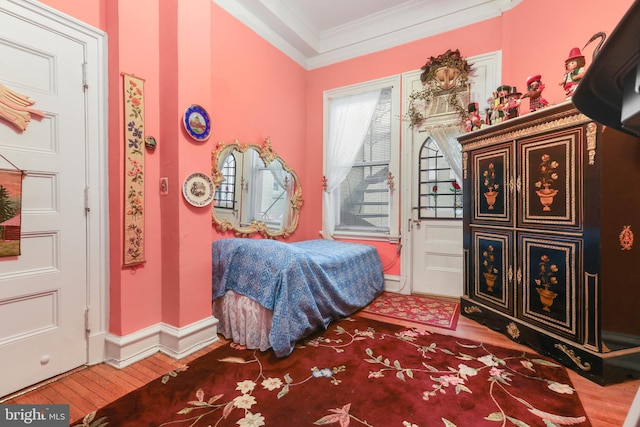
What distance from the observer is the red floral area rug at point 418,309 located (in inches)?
104

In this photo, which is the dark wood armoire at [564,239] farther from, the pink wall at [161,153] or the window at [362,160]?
the pink wall at [161,153]

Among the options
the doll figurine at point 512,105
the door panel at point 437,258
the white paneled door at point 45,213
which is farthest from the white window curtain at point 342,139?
the white paneled door at point 45,213

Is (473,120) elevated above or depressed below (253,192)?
above

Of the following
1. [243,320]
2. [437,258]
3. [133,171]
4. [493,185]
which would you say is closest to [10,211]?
[133,171]

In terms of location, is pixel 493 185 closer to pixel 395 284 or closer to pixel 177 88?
pixel 395 284

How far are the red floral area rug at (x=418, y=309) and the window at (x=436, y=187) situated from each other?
0.97 m

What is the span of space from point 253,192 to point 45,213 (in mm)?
1759

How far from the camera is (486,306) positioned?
98.4 inches

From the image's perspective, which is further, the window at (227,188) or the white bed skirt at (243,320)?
the window at (227,188)

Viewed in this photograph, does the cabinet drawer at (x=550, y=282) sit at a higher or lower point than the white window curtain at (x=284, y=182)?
lower

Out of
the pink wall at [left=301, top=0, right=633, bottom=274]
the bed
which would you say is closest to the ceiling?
the pink wall at [left=301, top=0, right=633, bottom=274]

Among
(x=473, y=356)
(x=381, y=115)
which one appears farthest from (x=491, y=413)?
(x=381, y=115)

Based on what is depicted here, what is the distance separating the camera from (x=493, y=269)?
245cm

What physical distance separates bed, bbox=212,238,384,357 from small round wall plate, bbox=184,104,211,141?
900 mm
